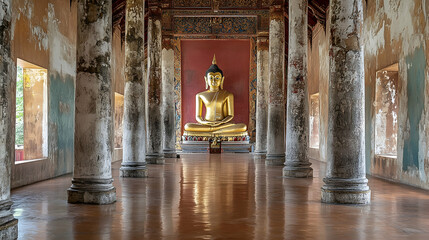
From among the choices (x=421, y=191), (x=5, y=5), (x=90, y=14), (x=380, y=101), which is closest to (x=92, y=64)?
(x=90, y=14)

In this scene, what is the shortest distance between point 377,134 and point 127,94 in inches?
260

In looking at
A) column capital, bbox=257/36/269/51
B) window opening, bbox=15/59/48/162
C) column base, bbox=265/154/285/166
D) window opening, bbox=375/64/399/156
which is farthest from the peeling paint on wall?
column capital, bbox=257/36/269/51

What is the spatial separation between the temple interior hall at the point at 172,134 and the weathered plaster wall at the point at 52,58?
0.18 ft

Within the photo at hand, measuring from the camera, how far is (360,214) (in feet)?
23.4

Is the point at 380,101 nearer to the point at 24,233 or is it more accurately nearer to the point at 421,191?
the point at 421,191

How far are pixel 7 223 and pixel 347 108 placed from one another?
5.31 metres

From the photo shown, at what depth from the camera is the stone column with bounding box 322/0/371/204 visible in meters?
8.24

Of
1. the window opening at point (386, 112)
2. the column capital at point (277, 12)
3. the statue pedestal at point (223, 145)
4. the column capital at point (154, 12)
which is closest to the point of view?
the window opening at point (386, 112)

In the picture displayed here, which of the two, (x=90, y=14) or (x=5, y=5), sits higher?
(x=90, y=14)

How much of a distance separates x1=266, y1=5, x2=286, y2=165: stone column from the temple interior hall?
47 mm

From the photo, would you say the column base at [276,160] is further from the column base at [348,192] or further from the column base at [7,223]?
the column base at [7,223]

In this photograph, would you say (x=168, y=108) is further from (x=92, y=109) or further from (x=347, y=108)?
(x=347, y=108)

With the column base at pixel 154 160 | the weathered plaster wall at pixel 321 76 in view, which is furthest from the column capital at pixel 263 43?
the column base at pixel 154 160

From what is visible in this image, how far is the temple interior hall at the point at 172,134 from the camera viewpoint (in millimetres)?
6336
